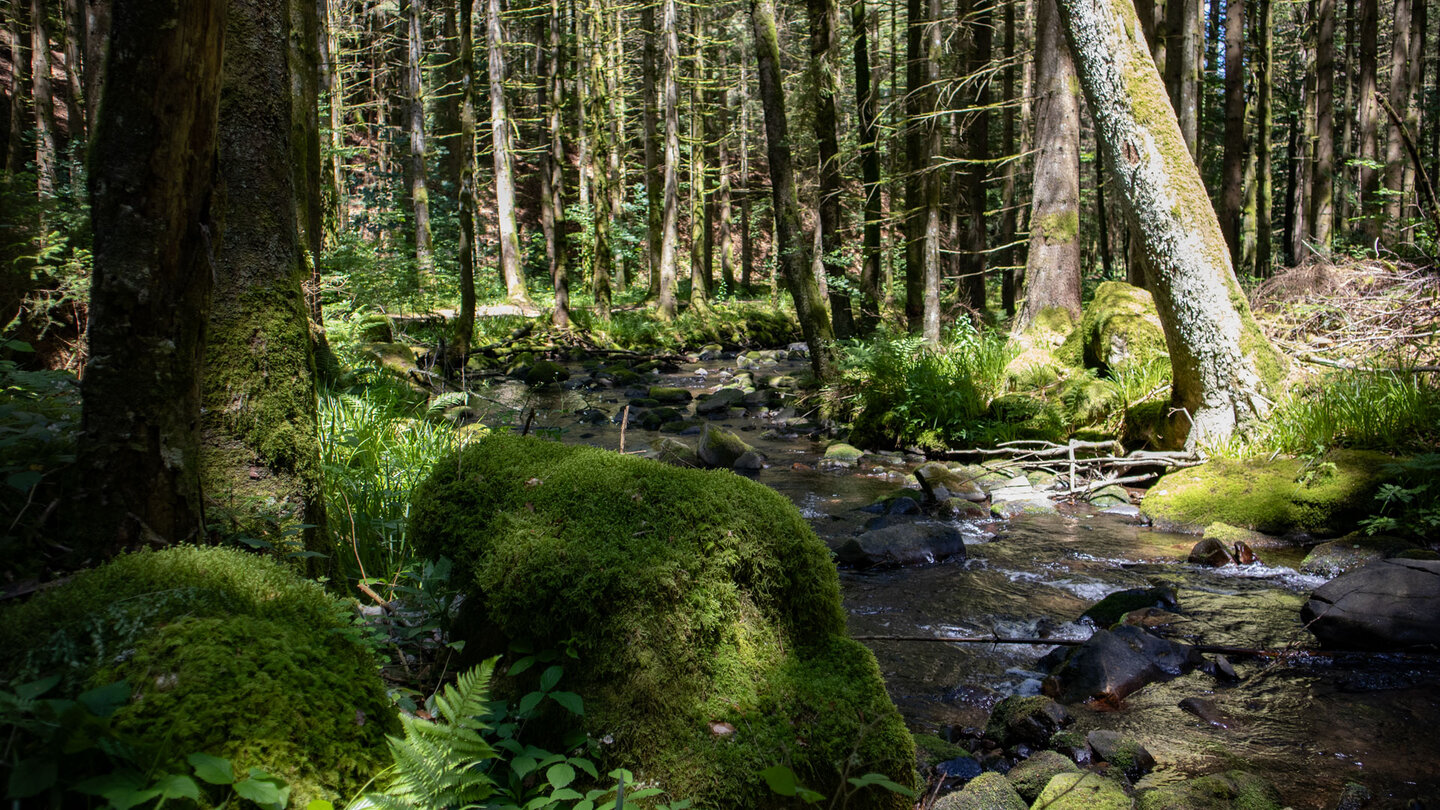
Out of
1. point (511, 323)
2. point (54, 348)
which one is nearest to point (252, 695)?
point (54, 348)

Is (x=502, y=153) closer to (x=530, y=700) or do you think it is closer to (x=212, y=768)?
(x=530, y=700)

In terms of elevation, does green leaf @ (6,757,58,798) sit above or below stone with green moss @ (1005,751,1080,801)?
above

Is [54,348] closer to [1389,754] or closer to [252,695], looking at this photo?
[252,695]

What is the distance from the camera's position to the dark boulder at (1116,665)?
3.83m

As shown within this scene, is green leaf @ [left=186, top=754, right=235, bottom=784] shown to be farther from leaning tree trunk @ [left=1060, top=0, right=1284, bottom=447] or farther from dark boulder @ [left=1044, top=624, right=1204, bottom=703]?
leaning tree trunk @ [left=1060, top=0, right=1284, bottom=447]

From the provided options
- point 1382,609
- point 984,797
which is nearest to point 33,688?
point 984,797

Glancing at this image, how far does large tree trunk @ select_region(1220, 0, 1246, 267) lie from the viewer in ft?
51.9

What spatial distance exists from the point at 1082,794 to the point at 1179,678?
156 centimetres

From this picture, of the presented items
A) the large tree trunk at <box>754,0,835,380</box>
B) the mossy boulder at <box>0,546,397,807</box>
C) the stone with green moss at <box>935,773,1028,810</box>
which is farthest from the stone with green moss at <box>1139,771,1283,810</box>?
the large tree trunk at <box>754,0,835,380</box>

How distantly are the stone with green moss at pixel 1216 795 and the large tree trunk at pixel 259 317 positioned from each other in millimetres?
3434

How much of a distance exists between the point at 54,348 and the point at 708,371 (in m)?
12.7

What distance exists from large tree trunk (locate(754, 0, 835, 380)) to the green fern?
10138mm

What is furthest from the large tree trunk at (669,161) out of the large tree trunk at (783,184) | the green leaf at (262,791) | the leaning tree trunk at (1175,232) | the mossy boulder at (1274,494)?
the green leaf at (262,791)

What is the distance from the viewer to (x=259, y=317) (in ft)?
→ 10.2
